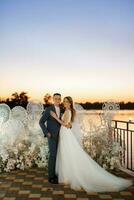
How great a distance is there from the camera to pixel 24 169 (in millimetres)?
7133

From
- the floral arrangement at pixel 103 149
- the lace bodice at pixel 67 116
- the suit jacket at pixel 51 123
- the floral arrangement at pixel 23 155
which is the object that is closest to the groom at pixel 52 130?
the suit jacket at pixel 51 123

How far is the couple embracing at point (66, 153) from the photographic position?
5.99m

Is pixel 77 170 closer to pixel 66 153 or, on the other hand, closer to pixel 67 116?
pixel 66 153

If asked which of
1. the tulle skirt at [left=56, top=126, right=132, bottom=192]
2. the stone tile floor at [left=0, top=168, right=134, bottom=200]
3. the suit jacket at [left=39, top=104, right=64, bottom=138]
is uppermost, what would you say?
the suit jacket at [left=39, top=104, right=64, bottom=138]

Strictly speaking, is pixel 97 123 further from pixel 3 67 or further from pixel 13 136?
pixel 3 67

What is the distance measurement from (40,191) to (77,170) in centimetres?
70

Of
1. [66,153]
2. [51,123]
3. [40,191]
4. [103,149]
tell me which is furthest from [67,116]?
[103,149]

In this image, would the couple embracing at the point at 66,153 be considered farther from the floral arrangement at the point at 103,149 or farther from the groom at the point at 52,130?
the floral arrangement at the point at 103,149

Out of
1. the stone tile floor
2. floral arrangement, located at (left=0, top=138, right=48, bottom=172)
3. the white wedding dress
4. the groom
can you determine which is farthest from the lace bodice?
floral arrangement, located at (left=0, top=138, right=48, bottom=172)

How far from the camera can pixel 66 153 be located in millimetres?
6121

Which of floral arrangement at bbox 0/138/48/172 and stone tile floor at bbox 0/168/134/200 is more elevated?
floral arrangement at bbox 0/138/48/172

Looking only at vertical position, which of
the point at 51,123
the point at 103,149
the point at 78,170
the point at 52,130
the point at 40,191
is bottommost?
the point at 40,191

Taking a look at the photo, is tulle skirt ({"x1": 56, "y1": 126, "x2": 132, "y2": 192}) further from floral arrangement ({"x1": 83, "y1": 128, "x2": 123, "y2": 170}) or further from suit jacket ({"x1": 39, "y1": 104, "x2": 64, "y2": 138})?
floral arrangement ({"x1": 83, "y1": 128, "x2": 123, "y2": 170})

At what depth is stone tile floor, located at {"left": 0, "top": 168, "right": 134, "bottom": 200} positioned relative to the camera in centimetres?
535
